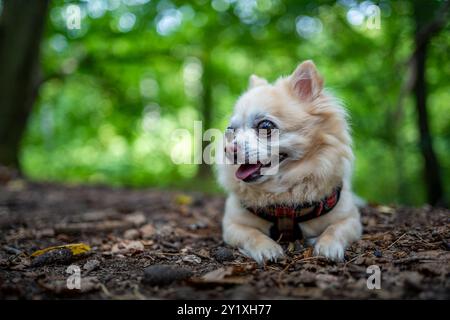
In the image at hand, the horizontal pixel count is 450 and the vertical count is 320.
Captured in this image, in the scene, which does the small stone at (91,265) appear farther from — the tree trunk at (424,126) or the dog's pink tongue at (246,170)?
the tree trunk at (424,126)

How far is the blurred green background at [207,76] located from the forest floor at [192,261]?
1.69 metres

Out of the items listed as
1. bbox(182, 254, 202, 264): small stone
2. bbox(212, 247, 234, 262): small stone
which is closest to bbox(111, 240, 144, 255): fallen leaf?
bbox(182, 254, 202, 264): small stone

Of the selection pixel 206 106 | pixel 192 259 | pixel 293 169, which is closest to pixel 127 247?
pixel 192 259

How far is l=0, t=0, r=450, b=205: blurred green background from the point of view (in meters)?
6.23

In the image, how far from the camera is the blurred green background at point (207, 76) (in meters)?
6.23

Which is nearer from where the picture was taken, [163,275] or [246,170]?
[163,275]

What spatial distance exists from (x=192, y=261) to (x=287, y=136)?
114 centimetres

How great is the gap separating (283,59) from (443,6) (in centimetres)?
550

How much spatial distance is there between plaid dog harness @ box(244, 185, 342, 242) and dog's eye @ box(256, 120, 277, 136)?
22.5 inches

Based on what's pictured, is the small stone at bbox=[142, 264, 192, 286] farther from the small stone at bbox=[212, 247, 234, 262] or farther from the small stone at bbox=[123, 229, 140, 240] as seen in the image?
the small stone at bbox=[123, 229, 140, 240]

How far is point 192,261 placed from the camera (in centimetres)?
267

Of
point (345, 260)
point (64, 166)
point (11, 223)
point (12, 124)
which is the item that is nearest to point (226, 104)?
point (64, 166)

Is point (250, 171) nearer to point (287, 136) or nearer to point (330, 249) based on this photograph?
point (287, 136)

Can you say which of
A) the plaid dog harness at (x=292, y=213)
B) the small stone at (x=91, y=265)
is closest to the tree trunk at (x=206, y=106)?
the plaid dog harness at (x=292, y=213)
